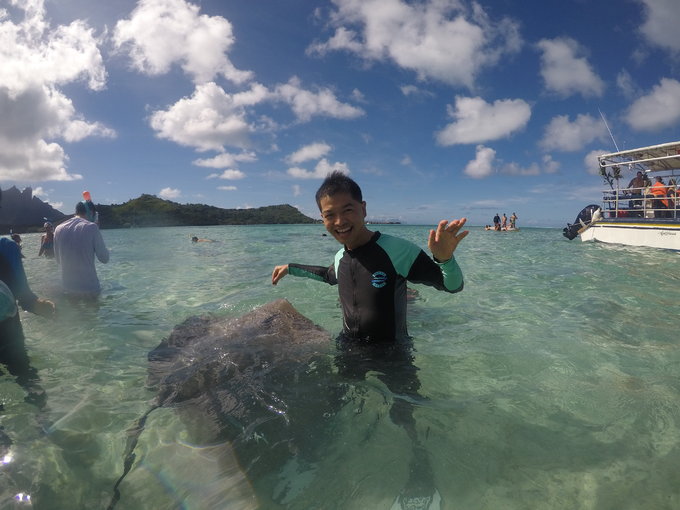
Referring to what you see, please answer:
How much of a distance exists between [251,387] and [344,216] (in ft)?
5.42

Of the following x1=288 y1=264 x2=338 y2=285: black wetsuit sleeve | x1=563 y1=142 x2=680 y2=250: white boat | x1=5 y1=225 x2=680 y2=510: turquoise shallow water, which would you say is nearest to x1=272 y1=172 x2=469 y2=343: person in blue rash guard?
x1=288 y1=264 x2=338 y2=285: black wetsuit sleeve

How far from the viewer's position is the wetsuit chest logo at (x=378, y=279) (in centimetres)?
288

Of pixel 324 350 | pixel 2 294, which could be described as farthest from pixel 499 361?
pixel 2 294

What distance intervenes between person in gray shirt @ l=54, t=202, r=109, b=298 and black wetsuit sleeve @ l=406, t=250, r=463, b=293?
5.43 m

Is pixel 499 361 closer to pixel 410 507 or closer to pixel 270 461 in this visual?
pixel 410 507

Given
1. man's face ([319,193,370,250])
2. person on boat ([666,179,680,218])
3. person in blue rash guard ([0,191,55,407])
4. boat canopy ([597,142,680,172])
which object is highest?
boat canopy ([597,142,680,172])

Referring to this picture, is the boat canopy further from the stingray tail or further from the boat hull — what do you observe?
the stingray tail

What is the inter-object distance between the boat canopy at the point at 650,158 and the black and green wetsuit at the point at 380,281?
18.6m

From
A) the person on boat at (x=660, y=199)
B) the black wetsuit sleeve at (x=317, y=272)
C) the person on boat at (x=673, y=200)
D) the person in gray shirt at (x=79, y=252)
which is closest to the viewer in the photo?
the black wetsuit sleeve at (x=317, y=272)

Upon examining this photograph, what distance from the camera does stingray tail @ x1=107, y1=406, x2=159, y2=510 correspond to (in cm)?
195

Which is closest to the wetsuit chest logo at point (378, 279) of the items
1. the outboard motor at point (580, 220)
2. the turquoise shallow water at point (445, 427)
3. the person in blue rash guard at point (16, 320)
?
the turquoise shallow water at point (445, 427)

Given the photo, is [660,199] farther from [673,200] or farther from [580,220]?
[580,220]

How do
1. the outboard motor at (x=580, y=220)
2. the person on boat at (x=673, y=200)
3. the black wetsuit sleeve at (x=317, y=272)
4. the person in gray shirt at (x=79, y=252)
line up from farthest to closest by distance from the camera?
the outboard motor at (x=580, y=220) < the person on boat at (x=673, y=200) < the person in gray shirt at (x=79, y=252) < the black wetsuit sleeve at (x=317, y=272)

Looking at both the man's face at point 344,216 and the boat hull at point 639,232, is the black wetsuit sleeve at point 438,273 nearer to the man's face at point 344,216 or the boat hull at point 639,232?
the man's face at point 344,216
